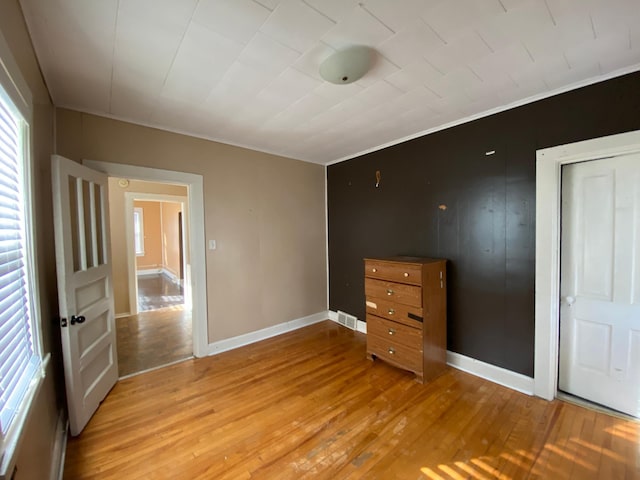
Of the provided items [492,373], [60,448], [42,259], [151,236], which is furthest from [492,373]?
[151,236]

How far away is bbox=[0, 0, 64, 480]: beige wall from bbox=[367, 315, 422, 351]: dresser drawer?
245cm

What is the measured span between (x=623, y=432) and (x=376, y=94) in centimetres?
290

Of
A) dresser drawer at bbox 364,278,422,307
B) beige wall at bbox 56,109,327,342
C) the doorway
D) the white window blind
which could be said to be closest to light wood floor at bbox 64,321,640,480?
the doorway

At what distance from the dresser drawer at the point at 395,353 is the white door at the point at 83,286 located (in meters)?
2.42

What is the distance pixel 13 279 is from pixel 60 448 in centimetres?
124

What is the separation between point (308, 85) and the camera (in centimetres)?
192

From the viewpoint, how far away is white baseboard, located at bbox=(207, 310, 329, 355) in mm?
3067

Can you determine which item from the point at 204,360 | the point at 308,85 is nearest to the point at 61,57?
the point at 308,85

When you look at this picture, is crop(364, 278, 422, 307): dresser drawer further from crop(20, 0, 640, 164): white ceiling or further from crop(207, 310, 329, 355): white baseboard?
crop(20, 0, 640, 164): white ceiling

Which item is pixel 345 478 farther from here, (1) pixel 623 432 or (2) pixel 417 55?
(2) pixel 417 55

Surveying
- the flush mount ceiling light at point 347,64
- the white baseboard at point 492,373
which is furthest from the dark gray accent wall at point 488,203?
the flush mount ceiling light at point 347,64

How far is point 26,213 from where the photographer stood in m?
1.38

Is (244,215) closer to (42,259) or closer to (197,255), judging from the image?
(197,255)

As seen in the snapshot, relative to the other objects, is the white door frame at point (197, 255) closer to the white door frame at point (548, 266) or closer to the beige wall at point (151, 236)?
the white door frame at point (548, 266)
